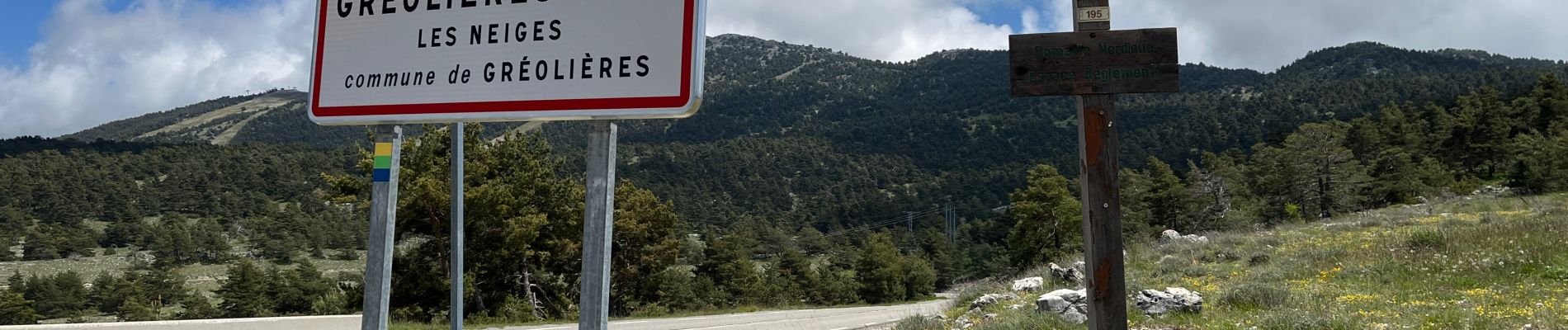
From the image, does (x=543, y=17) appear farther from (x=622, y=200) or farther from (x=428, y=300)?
(x=622, y=200)

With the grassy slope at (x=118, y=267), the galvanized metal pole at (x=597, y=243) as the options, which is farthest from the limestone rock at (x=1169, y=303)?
the grassy slope at (x=118, y=267)

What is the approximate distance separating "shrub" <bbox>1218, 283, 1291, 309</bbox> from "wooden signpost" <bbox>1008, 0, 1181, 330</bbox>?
381 centimetres

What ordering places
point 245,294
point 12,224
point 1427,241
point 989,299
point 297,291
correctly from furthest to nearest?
point 12,224 → point 245,294 → point 297,291 → point 1427,241 → point 989,299

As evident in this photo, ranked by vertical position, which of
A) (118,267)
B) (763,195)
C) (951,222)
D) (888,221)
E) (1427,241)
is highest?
(763,195)

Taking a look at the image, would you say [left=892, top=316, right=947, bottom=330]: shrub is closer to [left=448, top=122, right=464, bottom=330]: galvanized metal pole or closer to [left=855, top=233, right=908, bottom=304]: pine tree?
[left=448, top=122, right=464, bottom=330]: galvanized metal pole

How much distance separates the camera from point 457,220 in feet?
11.9

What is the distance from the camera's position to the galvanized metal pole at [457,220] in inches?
136

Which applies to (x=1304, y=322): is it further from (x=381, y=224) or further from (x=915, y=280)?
(x=915, y=280)

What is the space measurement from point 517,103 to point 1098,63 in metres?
3.04

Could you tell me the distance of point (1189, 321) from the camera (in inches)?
285

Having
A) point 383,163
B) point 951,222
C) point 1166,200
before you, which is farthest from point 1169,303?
point 951,222

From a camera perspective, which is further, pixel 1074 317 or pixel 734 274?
pixel 734 274

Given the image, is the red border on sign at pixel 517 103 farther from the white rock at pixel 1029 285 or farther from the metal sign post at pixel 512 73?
the white rock at pixel 1029 285

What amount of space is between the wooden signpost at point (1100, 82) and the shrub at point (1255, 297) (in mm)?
3807
